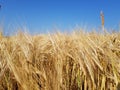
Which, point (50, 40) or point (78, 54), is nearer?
point (78, 54)

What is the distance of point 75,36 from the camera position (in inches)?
87.2

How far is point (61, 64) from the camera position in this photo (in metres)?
1.94

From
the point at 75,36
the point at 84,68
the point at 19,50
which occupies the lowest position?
the point at 84,68

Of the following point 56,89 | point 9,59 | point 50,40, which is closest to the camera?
point 56,89

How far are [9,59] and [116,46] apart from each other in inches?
36.9

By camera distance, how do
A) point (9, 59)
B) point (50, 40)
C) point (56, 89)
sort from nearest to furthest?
point (56, 89) → point (9, 59) → point (50, 40)

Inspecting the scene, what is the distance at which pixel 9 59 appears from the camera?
2.02 metres

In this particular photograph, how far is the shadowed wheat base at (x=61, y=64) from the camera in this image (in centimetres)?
191

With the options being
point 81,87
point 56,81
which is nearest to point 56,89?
point 56,81

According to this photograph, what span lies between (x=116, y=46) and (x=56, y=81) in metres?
0.63

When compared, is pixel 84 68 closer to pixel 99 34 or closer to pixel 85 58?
pixel 85 58

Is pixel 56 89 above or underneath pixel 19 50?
underneath

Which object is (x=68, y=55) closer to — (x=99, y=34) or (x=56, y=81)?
A: (x=56, y=81)

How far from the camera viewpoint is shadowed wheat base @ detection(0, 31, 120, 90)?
6.27ft
